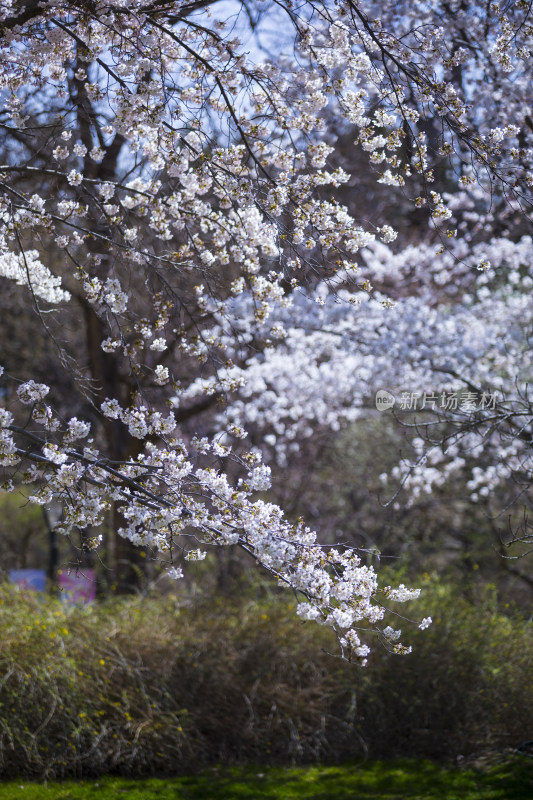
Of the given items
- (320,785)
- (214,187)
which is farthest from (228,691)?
(214,187)

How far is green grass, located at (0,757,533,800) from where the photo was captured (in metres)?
4.12

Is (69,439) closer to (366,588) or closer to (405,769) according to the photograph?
(366,588)

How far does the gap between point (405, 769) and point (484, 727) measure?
2.15ft

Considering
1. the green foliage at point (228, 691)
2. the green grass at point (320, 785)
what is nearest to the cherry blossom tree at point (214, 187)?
the green foliage at point (228, 691)

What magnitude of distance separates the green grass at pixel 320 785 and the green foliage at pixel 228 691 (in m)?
0.16

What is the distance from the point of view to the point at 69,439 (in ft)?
9.75

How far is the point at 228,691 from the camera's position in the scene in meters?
5.02

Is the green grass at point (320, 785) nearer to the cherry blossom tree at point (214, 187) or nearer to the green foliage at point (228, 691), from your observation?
the green foliage at point (228, 691)

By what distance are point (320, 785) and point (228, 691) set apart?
32.6 inches

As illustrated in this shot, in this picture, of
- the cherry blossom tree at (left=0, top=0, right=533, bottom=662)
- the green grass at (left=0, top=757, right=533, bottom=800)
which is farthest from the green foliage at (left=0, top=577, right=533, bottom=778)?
the cherry blossom tree at (left=0, top=0, right=533, bottom=662)

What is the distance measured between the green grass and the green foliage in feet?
0.51

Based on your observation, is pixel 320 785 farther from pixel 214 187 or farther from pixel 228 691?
pixel 214 187

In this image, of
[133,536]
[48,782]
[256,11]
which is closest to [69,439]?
[133,536]

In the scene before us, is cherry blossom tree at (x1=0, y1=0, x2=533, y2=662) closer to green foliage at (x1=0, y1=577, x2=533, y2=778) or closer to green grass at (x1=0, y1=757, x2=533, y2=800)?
green foliage at (x1=0, y1=577, x2=533, y2=778)
